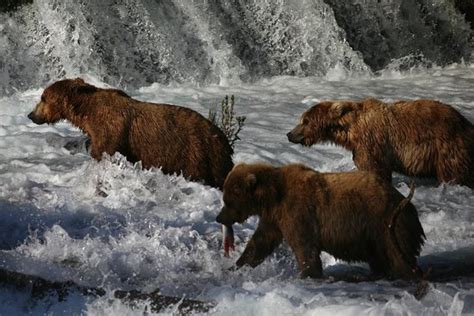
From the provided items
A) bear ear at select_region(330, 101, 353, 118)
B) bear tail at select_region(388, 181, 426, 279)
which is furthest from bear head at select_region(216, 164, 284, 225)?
bear ear at select_region(330, 101, 353, 118)

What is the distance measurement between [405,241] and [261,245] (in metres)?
0.88

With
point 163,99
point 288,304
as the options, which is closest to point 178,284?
point 288,304

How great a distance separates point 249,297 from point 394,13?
1474cm

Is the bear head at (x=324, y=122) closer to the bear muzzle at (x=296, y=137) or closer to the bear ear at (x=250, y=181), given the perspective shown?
the bear muzzle at (x=296, y=137)

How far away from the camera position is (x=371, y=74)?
55.7ft

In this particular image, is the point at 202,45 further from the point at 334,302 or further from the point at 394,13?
the point at 334,302

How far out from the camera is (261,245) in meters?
6.11

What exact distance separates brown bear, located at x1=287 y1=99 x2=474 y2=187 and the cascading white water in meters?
6.60

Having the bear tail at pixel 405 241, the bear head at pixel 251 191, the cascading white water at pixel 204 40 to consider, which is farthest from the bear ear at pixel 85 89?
the cascading white water at pixel 204 40

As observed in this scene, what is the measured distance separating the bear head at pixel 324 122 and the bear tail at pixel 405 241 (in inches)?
111

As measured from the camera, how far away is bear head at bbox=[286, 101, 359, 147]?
28.2 ft

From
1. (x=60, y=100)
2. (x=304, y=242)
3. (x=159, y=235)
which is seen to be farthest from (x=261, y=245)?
(x=60, y=100)

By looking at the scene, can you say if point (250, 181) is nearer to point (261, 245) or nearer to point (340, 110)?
point (261, 245)

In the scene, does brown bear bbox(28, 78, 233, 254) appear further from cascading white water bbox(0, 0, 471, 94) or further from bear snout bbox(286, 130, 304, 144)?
cascading white water bbox(0, 0, 471, 94)
